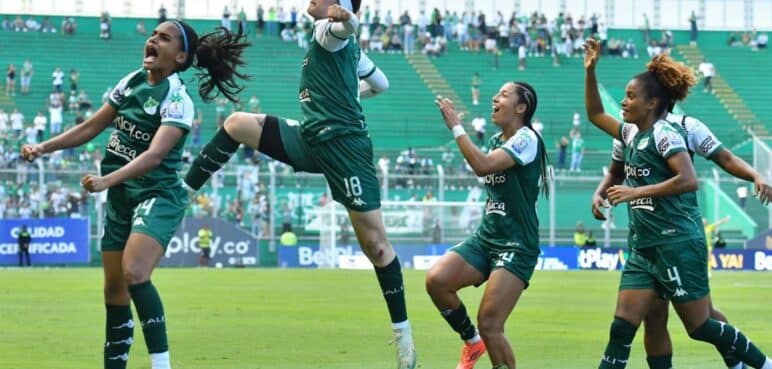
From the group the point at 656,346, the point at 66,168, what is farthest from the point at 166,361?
the point at 66,168

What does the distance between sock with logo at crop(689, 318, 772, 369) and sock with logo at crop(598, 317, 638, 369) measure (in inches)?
20.8

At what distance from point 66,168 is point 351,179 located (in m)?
34.2

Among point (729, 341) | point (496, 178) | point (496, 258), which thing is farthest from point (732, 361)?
point (496, 178)

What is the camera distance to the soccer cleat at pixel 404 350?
12.3 m

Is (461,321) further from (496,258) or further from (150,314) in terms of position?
(150,314)

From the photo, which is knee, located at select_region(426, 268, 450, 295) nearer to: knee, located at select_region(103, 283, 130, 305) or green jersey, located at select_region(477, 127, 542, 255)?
green jersey, located at select_region(477, 127, 542, 255)

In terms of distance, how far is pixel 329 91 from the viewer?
1241 centimetres

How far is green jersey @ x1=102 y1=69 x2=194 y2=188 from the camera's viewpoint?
1115 cm

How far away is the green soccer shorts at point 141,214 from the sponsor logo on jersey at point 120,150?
0.73 feet

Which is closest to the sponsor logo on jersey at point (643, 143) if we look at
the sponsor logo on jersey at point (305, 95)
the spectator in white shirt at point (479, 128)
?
the sponsor logo on jersey at point (305, 95)

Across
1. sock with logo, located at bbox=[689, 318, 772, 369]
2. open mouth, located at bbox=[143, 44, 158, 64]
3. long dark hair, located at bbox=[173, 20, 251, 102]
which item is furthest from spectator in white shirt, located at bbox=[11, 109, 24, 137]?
sock with logo, located at bbox=[689, 318, 772, 369]

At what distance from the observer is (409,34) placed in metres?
68.9

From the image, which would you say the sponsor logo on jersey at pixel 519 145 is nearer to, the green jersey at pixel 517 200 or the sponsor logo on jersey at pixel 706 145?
the green jersey at pixel 517 200

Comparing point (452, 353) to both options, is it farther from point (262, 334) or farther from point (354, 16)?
point (354, 16)
